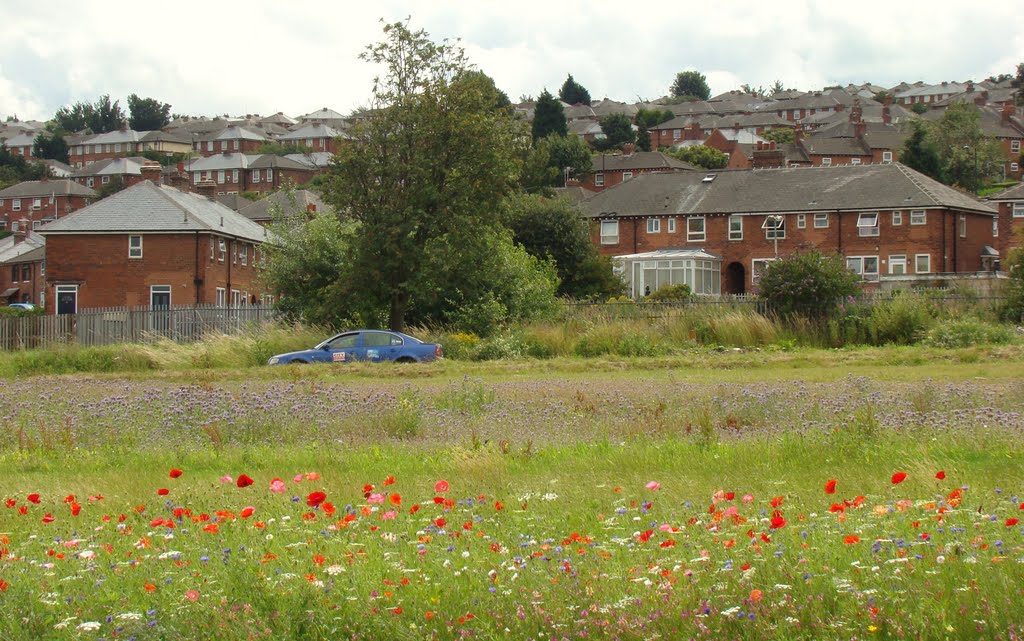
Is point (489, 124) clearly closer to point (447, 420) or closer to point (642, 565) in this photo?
point (447, 420)

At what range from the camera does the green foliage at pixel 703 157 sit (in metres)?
116

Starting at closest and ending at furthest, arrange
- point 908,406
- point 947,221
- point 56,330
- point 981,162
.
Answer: point 908,406 < point 56,330 < point 947,221 < point 981,162

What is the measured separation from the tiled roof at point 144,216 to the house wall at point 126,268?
0.43 m

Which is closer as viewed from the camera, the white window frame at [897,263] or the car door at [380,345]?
the car door at [380,345]

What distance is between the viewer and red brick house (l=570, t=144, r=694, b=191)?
11012cm

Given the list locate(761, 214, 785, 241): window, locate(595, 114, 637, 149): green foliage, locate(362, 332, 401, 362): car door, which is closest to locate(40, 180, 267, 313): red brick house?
locate(362, 332, 401, 362): car door

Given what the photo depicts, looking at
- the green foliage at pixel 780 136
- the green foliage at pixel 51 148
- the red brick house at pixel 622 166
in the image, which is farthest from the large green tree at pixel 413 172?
the green foliage at pixel 51 148

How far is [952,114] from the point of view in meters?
108

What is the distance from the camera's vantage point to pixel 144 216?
5916cm

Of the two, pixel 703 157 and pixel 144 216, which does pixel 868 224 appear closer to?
pixel 144 216

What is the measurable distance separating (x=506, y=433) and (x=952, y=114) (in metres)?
105

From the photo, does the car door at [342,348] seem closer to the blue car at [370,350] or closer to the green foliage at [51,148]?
the blue car at [370,350]

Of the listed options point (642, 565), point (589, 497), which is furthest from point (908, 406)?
point (642, 565)

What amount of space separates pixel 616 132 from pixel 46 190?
6895 cm
